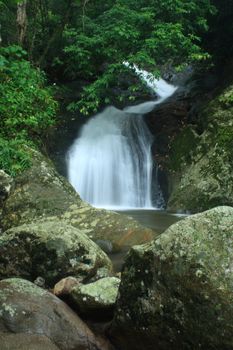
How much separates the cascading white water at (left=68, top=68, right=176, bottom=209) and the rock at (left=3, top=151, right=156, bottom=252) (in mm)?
3754

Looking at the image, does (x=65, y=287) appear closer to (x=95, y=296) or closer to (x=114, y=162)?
(x=95, y=296)

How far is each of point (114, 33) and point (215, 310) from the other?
11.0 meters

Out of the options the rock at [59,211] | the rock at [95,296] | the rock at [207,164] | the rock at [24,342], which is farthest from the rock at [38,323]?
the rock at [207,164]

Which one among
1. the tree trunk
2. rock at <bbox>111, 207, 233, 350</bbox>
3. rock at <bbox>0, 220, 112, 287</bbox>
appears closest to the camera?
rock at <bbox>111, 207, 233, 350</bbox>

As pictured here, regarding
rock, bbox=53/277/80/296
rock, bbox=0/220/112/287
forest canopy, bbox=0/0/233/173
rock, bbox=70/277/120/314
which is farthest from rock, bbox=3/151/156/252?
rock, bbox=70/277/120/314

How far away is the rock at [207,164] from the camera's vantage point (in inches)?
445

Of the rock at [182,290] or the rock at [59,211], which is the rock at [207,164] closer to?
the rock at [59,211]

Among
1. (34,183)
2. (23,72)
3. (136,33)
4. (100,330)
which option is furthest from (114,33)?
(100,330)

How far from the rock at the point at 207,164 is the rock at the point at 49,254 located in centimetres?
591

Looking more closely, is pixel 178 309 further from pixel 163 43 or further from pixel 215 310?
pixel 163 43

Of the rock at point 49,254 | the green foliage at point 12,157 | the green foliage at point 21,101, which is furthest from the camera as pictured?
the green foliage at point 12,157

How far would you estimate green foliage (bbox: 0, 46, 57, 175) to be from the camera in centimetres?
559

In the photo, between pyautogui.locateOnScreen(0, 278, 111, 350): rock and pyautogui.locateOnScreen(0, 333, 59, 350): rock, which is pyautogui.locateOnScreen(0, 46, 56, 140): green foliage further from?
pyautogui.locateOnScreen(0, 333, 59, 350): rock

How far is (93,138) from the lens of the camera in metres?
15.1
